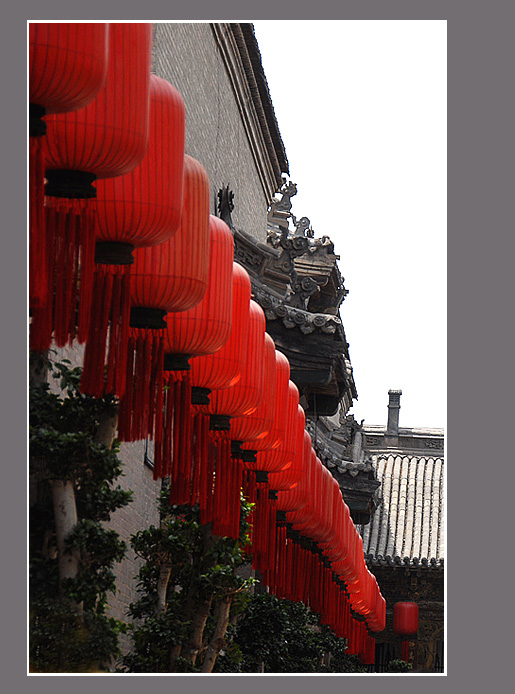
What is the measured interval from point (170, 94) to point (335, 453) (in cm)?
1415

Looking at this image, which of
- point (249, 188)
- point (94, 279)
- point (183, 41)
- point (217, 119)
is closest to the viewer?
point (94, 279)

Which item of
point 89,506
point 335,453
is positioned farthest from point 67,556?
point 335,453

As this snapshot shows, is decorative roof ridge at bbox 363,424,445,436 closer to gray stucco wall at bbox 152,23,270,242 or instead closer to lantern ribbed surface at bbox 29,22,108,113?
gray stucco wall at bbox 152,23,270,242

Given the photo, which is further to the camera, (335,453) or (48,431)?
(335,453)

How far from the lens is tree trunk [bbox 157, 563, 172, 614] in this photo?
24.7 ft

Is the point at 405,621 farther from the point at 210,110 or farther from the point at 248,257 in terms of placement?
the point at 210,110

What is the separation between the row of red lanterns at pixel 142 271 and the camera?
438 centimetres

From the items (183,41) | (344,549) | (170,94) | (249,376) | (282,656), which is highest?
(183,41)

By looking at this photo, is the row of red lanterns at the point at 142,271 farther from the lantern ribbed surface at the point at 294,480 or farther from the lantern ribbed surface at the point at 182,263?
the lantern ribbed surface at the point at 294,480

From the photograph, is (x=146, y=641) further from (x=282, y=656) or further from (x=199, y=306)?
(x=282, y=656)

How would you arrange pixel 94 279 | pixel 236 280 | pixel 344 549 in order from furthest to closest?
pixel 344 549 → pixel 236 280 → pixel 94 279

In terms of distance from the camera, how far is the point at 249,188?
49.1ft

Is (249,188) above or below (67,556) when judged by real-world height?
above

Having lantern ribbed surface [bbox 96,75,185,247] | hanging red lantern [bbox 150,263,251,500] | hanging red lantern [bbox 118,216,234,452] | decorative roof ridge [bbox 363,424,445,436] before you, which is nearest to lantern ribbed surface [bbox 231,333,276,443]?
hanging red lantern [bbox 150,263,251,500]
